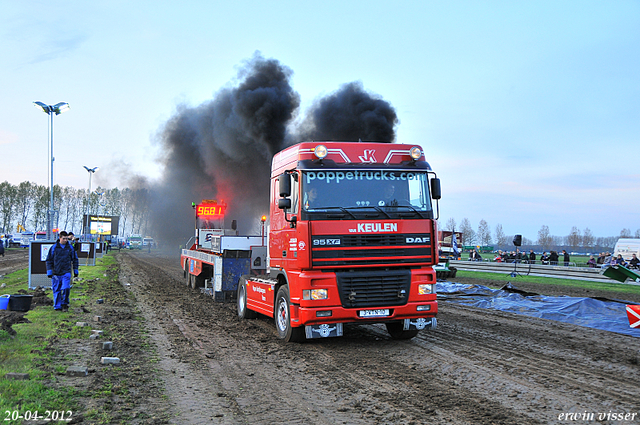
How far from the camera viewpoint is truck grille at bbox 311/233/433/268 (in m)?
7.71

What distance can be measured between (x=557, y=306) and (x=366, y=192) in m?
7.28

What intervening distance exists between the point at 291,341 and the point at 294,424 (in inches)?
153

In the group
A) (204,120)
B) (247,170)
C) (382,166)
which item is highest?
(204,120)

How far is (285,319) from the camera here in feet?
28.1

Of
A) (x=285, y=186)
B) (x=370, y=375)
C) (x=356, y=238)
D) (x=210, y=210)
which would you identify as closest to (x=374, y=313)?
(x=356, y=238)

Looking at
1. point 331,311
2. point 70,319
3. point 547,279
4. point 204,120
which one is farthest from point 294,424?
point 204,120

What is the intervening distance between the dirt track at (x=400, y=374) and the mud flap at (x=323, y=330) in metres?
0.26

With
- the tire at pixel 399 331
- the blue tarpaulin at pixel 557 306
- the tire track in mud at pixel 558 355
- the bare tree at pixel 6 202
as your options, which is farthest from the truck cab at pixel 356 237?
the bare tree at pixel 6 202

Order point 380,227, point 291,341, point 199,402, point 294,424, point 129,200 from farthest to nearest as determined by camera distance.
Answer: point 129,200 → point 291,341 → point 380,227 → point 199,402 → point 294,424

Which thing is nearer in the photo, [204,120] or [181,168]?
[204,120]

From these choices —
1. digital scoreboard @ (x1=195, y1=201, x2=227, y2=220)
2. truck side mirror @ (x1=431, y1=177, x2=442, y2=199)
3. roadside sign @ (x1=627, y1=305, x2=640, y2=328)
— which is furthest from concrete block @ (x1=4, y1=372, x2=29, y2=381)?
digital scoreboard @ (x1=195, y1=201, x2=227, y2=220)

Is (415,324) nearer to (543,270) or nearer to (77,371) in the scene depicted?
(77,371)

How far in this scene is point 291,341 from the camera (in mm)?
8445

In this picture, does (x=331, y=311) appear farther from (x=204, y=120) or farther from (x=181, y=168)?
(x=181, y=168)
